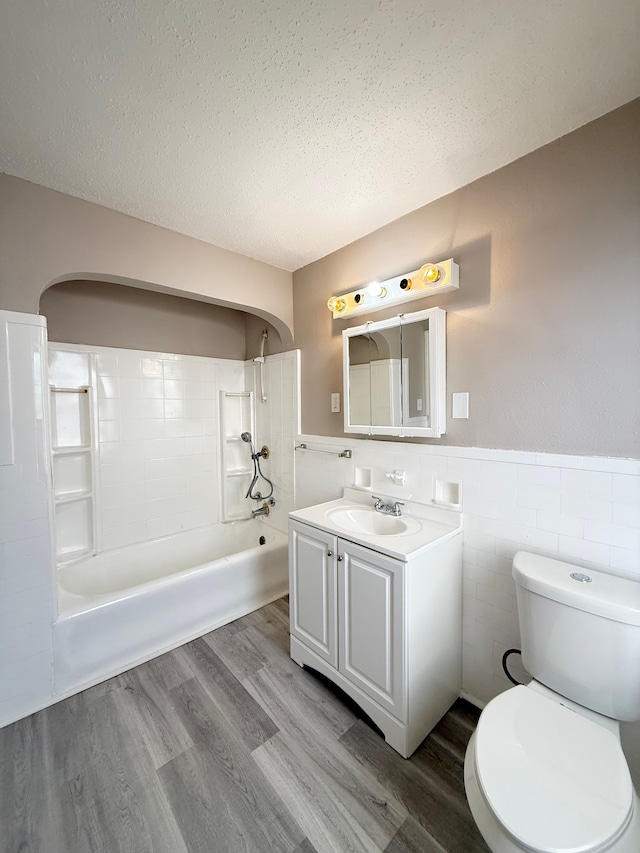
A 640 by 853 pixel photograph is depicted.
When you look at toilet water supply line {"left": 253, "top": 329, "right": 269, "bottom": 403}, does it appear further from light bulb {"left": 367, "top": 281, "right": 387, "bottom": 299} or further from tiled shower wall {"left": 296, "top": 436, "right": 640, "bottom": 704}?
tiled shower wall {"left": 296, "top": 436, "right": 640, "bottom": 704}

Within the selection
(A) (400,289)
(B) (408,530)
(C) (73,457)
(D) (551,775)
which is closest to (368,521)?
(B) (408,530)

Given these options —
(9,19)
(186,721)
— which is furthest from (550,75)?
(186,721)

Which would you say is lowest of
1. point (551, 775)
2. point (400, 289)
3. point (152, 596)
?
point (152, 596)

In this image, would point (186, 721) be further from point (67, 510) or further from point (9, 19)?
point (9, 19)

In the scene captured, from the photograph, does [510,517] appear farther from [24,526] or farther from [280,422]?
[24,526]

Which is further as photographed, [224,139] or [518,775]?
[224,139]

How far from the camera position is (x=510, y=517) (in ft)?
4.93

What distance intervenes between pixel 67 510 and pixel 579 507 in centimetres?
287

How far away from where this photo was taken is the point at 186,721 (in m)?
1.57

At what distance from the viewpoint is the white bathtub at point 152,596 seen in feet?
5.81

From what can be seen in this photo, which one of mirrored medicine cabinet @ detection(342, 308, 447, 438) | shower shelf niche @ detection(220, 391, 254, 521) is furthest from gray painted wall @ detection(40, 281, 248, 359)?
mirrored medicine cabinet @ detection(342, 308, 447, 438)

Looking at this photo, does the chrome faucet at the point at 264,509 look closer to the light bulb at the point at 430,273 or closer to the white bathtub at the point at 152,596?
the white bathtub at the point at 152,596

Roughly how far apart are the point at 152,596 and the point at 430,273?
2.28m

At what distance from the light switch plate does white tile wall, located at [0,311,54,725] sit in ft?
6.44
